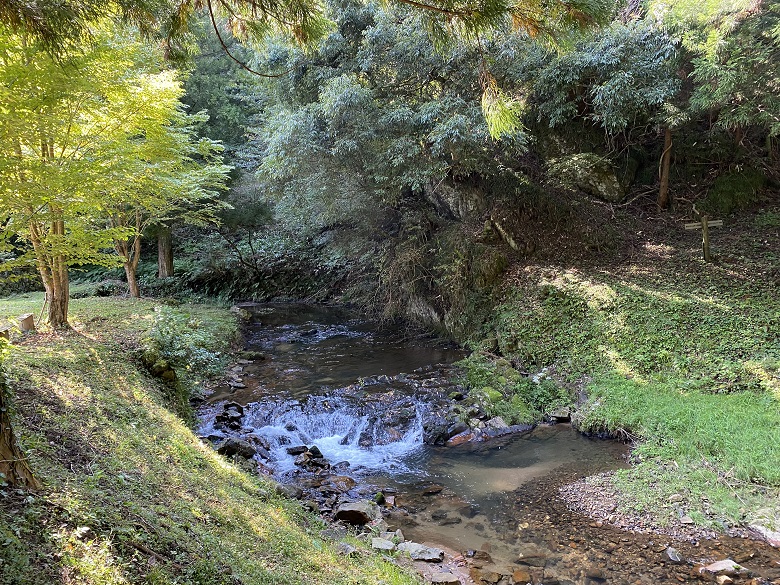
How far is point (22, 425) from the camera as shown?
3.70m

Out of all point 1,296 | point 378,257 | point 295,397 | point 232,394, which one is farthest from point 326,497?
point 1,296

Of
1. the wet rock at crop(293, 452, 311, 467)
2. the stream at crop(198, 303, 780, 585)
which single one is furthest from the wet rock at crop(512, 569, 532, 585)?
the wet rock at crop(293, 452, 311, 467)

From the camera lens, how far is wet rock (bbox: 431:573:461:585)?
14.5 feet

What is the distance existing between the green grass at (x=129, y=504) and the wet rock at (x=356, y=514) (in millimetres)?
435

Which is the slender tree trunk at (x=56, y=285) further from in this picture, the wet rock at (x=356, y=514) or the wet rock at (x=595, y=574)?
→ the wet rock at (x=595, y=574)

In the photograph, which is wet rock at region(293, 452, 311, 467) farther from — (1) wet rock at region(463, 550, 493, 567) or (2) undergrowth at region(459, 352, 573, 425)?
(2) undergrowth at region(459, 352, 573, 425)

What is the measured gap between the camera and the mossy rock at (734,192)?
513 inches

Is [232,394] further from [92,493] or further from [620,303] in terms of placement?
[620,303]

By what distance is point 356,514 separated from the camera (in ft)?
A: 18.0

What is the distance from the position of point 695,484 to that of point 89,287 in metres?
18.4

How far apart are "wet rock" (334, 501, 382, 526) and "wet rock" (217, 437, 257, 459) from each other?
182 cm

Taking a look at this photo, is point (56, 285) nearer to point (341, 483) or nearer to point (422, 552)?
point (341, 483)

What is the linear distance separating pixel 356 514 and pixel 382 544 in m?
0.64

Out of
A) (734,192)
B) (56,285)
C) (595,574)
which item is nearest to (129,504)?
(595,574)
